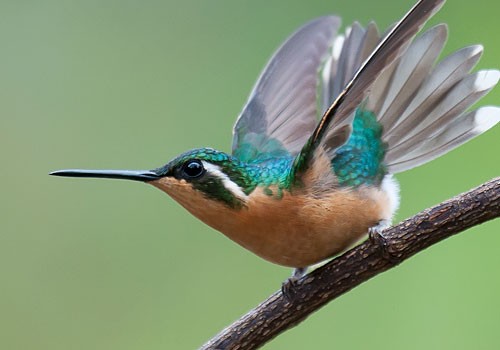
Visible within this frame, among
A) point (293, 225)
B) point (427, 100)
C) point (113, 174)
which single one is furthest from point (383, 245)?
point (113, 174)

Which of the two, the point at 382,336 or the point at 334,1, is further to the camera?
the point at 334,1

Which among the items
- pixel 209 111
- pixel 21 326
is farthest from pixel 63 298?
pixel 209 111

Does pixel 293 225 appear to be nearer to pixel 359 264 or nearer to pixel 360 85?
pixel 359 264

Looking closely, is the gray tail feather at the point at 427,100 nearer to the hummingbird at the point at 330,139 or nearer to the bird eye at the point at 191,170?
the hummingbird at the point at 330,139

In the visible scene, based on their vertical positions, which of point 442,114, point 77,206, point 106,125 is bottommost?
point 442,114

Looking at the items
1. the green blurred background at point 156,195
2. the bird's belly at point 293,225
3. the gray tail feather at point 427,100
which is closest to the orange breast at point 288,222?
the bird's belly at point 293,225

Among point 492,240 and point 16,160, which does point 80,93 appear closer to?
point 16,160

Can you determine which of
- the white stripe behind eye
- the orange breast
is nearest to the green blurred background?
the orange breast
